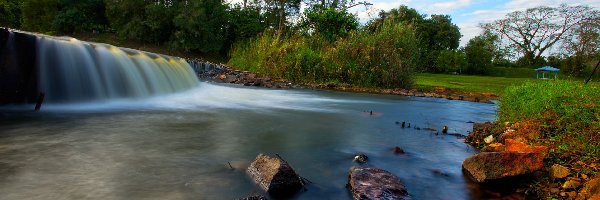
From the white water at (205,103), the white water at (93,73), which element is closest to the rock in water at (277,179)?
the white water at (205,103)

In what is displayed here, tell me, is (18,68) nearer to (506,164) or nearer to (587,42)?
(506,164)

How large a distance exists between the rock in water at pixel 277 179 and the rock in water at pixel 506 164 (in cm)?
210

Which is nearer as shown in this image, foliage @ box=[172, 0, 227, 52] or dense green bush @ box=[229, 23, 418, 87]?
dense green bush @ box=[229, 23, 418, 87]

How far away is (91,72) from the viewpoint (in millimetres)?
9320

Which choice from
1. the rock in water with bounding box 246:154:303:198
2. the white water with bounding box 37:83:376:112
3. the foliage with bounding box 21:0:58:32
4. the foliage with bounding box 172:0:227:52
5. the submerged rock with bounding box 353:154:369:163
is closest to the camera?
the rock in water with bounding box 246:154:303:198

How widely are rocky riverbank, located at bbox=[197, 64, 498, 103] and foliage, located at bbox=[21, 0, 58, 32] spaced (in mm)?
23650

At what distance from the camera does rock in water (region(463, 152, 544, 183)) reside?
13.2 feet

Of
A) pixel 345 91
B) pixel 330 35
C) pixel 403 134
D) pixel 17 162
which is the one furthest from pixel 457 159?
pixel 330 35

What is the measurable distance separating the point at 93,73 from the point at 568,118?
32.7ft

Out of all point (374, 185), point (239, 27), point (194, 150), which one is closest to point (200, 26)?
point (239, 27)

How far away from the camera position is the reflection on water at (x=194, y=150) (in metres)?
3.74

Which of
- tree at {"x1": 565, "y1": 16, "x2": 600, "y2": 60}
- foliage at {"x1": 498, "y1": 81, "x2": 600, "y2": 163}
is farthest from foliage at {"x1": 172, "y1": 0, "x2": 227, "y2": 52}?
tree at {"x1": 565, "y1": 16, "x2": 600, "y2": 60}

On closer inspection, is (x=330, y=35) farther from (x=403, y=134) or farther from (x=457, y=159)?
(x=457, y=159)

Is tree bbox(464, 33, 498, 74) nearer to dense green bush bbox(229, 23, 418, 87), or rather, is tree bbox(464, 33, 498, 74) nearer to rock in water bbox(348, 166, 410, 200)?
dense green bush bbox(229, 23, 418, 87)
